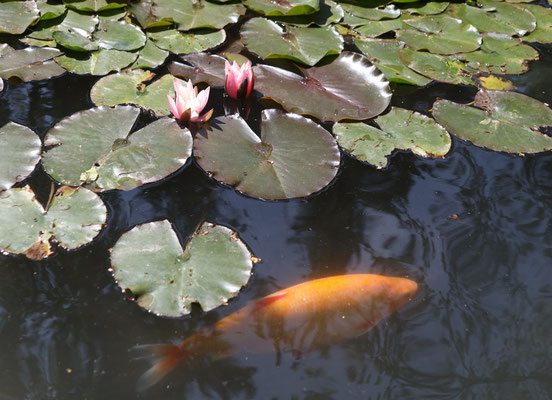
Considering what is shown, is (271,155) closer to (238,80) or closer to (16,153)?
(238,80)

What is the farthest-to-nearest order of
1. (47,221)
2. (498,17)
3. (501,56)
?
(498,17) → (501,56) → (47,221)

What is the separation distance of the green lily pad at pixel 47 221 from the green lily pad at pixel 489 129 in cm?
202

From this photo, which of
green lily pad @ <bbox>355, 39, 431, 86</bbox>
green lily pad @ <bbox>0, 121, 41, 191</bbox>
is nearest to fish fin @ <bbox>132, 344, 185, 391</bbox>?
green lily pad @ <bbox>0, 121, 41, 191</bbox>

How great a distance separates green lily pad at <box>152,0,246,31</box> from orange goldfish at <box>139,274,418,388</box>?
212 cm

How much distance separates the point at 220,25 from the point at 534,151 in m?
2.14

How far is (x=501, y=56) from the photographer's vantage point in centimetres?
361

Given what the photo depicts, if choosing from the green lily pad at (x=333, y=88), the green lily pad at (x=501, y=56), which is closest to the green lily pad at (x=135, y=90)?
the green lily pad at (x=333, y=88)

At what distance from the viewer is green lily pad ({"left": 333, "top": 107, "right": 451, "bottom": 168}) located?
2.75 metres

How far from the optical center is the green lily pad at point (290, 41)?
130 inches

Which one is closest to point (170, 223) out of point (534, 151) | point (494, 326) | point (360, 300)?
point (360, 300)

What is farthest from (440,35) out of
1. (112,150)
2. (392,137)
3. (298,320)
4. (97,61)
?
(298,320)

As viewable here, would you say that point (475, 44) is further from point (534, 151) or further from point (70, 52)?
point (70, 52)

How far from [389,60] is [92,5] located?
6.73ft

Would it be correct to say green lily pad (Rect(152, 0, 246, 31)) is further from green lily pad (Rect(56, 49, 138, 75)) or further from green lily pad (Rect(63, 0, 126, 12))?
green lily pad (Rect(56, 49, 138, 75))
